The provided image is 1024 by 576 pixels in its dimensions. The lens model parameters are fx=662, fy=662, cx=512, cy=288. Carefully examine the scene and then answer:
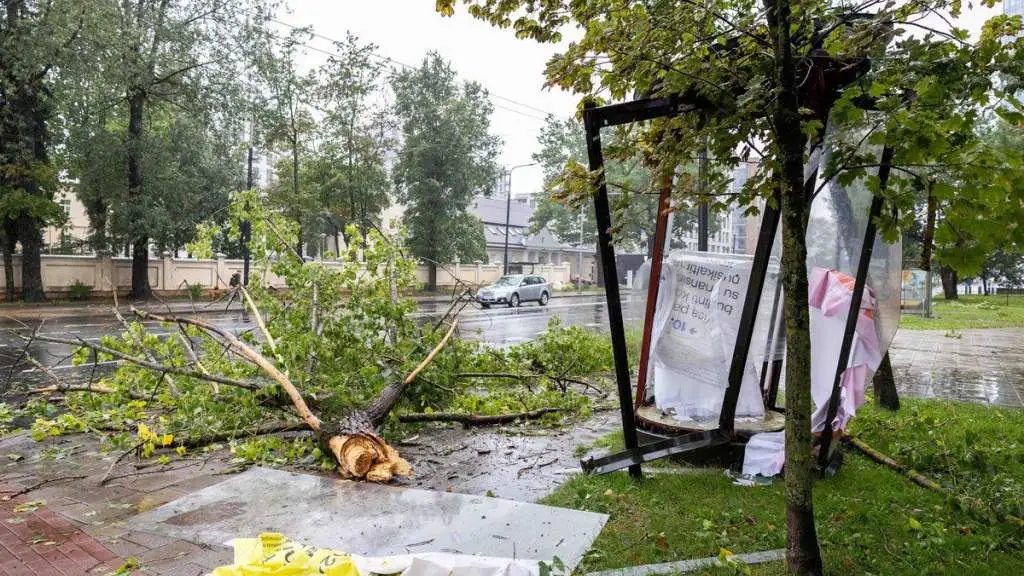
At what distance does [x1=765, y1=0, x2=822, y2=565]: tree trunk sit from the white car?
26.4 meters

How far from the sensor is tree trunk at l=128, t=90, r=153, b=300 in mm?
23484

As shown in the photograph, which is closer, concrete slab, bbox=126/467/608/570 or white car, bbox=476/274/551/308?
concrete slab, bbox=126/467/608/570

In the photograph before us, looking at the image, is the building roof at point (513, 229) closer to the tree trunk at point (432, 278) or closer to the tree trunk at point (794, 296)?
the tree trunk at point (432, 278)

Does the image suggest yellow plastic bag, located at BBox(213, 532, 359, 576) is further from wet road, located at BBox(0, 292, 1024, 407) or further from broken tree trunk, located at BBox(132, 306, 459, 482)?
wet road, located at BBox(0, 292, 1024, 407)

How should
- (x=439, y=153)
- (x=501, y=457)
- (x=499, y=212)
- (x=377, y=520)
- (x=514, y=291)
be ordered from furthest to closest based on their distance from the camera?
(x=499, y=212) < (x=439, y=153) < (x=514, y=291) < (x=501, y=457) < (x=377, y=520)

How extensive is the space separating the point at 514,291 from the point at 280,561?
91.0 ft

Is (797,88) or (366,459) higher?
(797,88)

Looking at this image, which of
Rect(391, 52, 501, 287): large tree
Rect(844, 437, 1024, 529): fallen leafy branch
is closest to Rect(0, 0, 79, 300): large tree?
Rect(391, 52, 501, 287): large tree

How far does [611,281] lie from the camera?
4277 millimetres

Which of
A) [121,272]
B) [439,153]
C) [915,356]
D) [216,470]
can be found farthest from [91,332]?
[439,153]

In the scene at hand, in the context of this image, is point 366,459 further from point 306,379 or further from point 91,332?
point 91,332

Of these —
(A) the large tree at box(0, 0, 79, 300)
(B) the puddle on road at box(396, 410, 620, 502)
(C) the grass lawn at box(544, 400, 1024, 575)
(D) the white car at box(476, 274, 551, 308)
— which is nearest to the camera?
(C) the grass lawn at box(544, 400, 1024, 575)

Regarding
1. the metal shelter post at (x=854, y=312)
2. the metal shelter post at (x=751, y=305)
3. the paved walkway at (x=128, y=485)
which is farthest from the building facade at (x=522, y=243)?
the metal shelter post at (x=854, y=312)

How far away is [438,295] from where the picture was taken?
3566 centimetres
